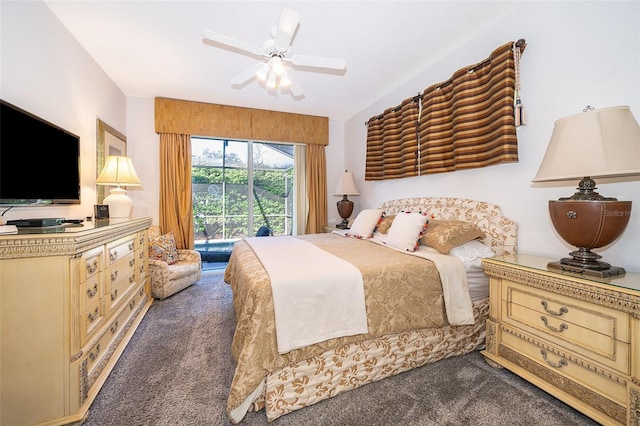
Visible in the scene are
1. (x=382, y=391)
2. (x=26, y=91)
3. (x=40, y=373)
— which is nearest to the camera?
(x=40, y=373)

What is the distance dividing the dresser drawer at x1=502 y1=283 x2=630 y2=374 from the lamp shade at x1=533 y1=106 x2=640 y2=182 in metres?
0.70

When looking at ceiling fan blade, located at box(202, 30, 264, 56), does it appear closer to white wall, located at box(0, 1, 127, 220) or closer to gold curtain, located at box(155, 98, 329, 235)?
white wall, located at box(0, 1, 127, 220)

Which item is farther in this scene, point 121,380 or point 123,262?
point 123,262

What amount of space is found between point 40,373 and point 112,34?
2.64m

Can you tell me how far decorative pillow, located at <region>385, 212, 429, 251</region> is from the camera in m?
Answer: 2.30

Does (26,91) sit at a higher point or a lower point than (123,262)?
higher

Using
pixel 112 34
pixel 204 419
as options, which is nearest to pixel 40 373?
pixel 204 419

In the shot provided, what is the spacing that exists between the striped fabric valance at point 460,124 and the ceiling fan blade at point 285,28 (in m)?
1.65

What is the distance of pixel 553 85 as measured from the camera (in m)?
1.92

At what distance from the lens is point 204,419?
1424mm

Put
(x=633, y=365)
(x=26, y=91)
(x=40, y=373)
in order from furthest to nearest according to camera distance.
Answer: (x=26, y=91), (x=40, y=373), (x=633, y=365)

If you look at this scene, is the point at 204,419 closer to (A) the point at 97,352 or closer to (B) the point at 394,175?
(A) the point at 97,352

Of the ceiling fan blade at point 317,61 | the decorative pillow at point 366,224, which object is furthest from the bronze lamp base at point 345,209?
the ceiling fan blade at point 317,61

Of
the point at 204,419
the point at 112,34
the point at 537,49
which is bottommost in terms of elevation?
the point at 204,419
